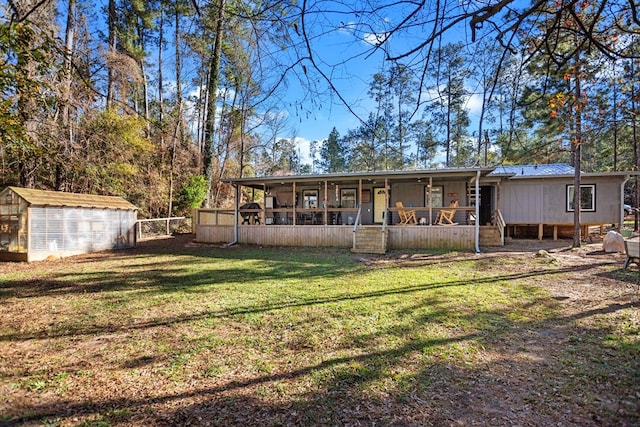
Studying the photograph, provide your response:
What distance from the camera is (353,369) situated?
3023mm

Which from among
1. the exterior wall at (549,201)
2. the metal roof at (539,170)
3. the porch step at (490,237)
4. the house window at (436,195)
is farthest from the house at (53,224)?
the exterior wall at (549,201)

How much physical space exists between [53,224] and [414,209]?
12.5 meters

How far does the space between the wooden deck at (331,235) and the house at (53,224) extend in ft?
12.0

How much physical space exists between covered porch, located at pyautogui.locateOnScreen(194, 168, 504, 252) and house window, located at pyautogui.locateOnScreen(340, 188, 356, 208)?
0.16ft

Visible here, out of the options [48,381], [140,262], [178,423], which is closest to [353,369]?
[178,423]

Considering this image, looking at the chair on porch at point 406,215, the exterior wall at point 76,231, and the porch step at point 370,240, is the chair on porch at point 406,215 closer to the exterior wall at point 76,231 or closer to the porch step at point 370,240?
the porch step at point 370,240

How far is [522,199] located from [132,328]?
15774mm

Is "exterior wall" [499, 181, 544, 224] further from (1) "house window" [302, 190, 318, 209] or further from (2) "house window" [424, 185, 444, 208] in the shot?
(1) "house window" [302, 190, 318, 209]

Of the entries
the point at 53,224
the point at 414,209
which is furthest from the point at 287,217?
the point at 53,224

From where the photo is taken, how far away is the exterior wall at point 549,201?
532 inches

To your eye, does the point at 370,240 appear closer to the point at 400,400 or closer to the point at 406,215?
the point at 406,215

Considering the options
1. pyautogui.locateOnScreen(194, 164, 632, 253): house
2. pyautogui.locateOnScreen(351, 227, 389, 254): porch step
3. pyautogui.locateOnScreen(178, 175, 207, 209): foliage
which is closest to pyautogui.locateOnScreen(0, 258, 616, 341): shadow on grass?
pyautogui.locateOnScreen(351, 227, 389, 254): porch step

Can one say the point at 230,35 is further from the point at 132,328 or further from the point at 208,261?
the point at 208,261

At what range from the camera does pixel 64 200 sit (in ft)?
34.2
